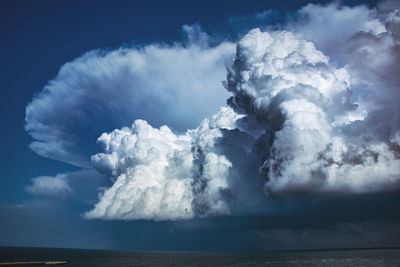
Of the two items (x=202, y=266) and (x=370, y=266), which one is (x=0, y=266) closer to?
(x=202, y=266)

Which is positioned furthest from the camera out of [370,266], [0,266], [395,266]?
[370,266]

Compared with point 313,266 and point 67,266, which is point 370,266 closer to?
point 313,266

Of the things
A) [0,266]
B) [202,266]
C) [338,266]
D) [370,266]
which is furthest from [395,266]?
[0,266]

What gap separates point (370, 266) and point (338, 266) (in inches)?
658

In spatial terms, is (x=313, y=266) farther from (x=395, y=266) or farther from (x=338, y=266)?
(x=395, y=266)

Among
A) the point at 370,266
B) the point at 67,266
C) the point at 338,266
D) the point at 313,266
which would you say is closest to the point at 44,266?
the point at 67,266

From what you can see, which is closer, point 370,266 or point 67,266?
point 370,266

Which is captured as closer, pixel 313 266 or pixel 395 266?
pixel 395 266

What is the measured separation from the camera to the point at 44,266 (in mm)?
182250

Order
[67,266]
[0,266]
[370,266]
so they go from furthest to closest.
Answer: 1. [67,266]
2. [370,266]
3. [0,266]

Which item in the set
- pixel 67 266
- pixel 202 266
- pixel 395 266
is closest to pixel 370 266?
pixel 395 266

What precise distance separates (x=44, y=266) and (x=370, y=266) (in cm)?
17636

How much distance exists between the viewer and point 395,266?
16325 cm

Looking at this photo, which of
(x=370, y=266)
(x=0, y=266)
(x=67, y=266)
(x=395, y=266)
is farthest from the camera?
(x=67, y=266)
